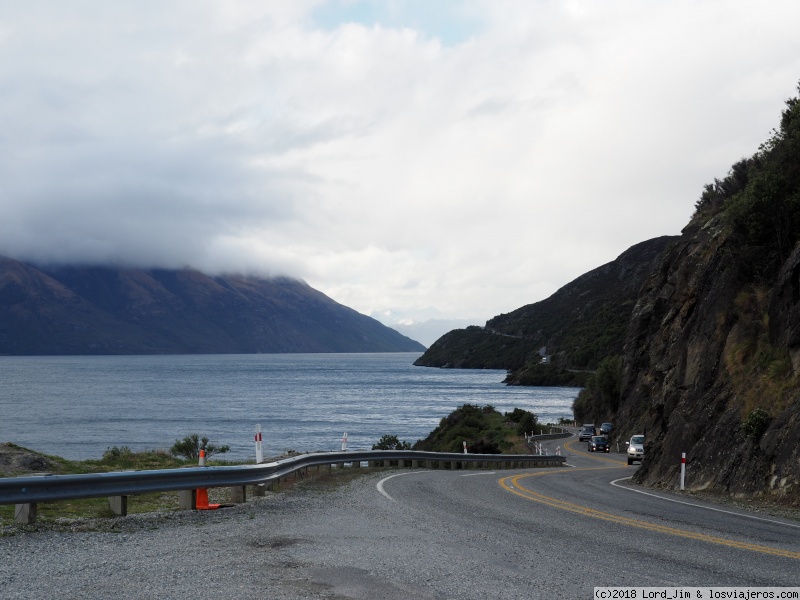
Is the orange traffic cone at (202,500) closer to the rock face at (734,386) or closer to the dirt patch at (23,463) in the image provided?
the dirt patch at (23,463)

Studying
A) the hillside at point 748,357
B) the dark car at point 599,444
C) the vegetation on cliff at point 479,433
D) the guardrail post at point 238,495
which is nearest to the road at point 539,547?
the guardrail post at point 238,495

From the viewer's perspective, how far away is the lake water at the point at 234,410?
7125 centimetres

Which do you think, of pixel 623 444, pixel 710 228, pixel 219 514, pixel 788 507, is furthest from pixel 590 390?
pixel 219 514

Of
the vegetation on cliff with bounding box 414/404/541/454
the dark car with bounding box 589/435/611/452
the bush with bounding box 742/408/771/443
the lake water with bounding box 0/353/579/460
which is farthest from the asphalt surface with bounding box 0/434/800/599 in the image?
the vegetation on cliff with bounding box 414/404/541/454

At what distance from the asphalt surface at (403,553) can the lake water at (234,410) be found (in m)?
34.5

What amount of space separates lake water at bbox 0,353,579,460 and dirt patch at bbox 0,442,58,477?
960 inches

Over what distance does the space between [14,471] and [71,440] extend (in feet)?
179

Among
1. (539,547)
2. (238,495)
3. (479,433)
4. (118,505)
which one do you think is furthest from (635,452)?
(118,505)

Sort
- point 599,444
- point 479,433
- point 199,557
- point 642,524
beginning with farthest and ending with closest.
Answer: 1. point 479,433
2. point 599,444
3. point 642,524
4. point 199,557

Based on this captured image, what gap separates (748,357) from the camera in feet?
77.7

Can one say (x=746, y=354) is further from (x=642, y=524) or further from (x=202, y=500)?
(x=202, y=500)

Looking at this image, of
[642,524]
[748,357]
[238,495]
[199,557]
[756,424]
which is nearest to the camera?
[199,557]

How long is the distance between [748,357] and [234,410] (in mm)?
90936

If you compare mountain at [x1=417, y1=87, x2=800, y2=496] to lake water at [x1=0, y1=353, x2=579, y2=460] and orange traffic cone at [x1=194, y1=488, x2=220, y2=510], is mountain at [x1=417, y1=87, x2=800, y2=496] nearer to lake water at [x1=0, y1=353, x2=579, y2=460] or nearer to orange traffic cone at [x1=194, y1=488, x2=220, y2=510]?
orange traffic cone at [x1=194, y1=488, x2=220, y2=510]
